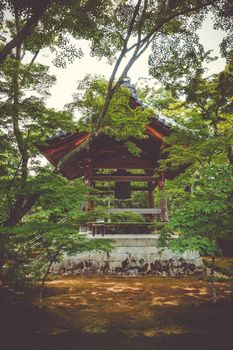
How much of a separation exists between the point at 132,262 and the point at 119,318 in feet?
11.3

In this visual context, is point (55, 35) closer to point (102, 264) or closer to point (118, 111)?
point (118, 111)

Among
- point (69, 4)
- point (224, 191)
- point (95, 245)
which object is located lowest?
point (95, 245)

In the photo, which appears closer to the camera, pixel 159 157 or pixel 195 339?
pixel 195 339

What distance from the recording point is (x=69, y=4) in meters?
4.73

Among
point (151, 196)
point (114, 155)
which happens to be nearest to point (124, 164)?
point (114, 155)

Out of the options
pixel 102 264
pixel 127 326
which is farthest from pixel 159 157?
pixel 127 326

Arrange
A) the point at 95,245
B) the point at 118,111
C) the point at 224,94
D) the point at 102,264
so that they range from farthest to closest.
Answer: the point at 102,264 → the point at 118,111 → the point at 224,94 → the point at 95,245

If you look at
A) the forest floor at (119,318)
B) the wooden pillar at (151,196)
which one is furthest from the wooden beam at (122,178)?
the forest floor at (119,318)

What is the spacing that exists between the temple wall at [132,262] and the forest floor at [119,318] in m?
1.15

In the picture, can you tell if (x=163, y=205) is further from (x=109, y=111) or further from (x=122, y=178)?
(x=109, y=111)

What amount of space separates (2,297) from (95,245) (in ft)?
8.05

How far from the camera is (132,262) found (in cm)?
704

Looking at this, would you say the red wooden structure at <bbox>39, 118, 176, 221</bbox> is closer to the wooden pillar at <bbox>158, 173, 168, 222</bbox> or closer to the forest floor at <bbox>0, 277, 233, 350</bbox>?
the wooden pillar at <bbox>158, 173, 168, 222</bbox>

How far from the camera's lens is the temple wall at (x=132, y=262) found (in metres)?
6.98
